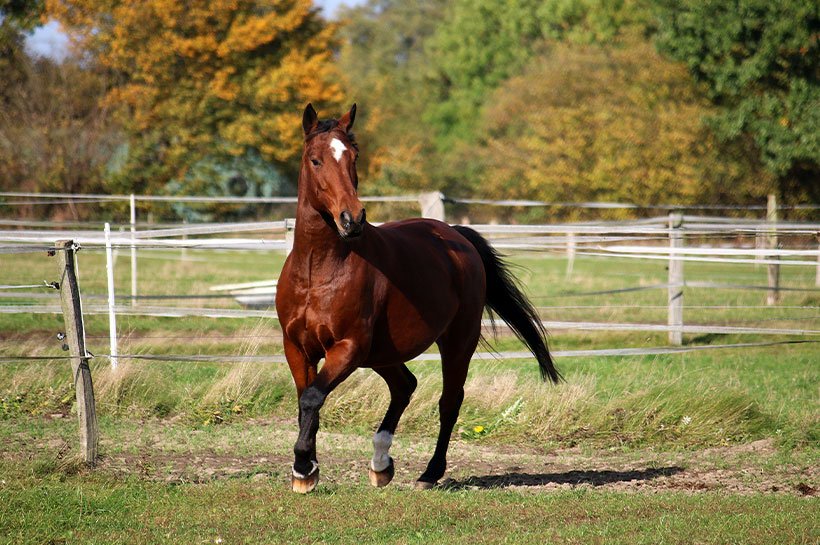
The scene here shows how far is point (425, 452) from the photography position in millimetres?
7109

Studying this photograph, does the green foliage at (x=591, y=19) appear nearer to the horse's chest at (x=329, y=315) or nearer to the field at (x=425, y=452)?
the field at (x=425, y=452)

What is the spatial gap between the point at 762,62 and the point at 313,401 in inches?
788

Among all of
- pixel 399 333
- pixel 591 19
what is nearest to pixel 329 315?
pixel 399 333

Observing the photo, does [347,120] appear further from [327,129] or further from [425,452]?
[425,452]

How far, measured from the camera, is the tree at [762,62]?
21.6 metres

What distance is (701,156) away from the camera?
31.4m

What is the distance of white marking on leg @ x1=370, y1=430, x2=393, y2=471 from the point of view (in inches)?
231

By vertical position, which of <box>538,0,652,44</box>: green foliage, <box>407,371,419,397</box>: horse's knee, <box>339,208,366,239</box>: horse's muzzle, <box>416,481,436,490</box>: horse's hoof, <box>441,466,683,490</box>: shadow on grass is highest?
<box>538,0,652,44</box>: green foliage

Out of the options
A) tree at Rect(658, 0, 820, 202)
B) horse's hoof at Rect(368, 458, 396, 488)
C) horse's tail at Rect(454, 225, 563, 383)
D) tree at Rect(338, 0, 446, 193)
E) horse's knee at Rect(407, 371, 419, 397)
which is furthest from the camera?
tree at Rect(338, 0, 446, 193)

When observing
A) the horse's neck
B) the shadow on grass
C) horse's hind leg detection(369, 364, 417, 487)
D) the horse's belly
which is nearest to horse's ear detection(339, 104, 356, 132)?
the horse's neck

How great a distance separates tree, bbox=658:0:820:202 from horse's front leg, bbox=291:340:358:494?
63.3 feet

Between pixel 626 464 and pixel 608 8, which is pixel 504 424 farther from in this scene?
pixel 608 8

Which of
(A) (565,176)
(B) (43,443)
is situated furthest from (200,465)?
(A) (565,176)

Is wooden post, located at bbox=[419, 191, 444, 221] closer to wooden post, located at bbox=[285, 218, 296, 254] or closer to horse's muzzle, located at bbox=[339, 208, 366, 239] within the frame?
wooden post, located at bbox=[285, 218, 296, 254]
